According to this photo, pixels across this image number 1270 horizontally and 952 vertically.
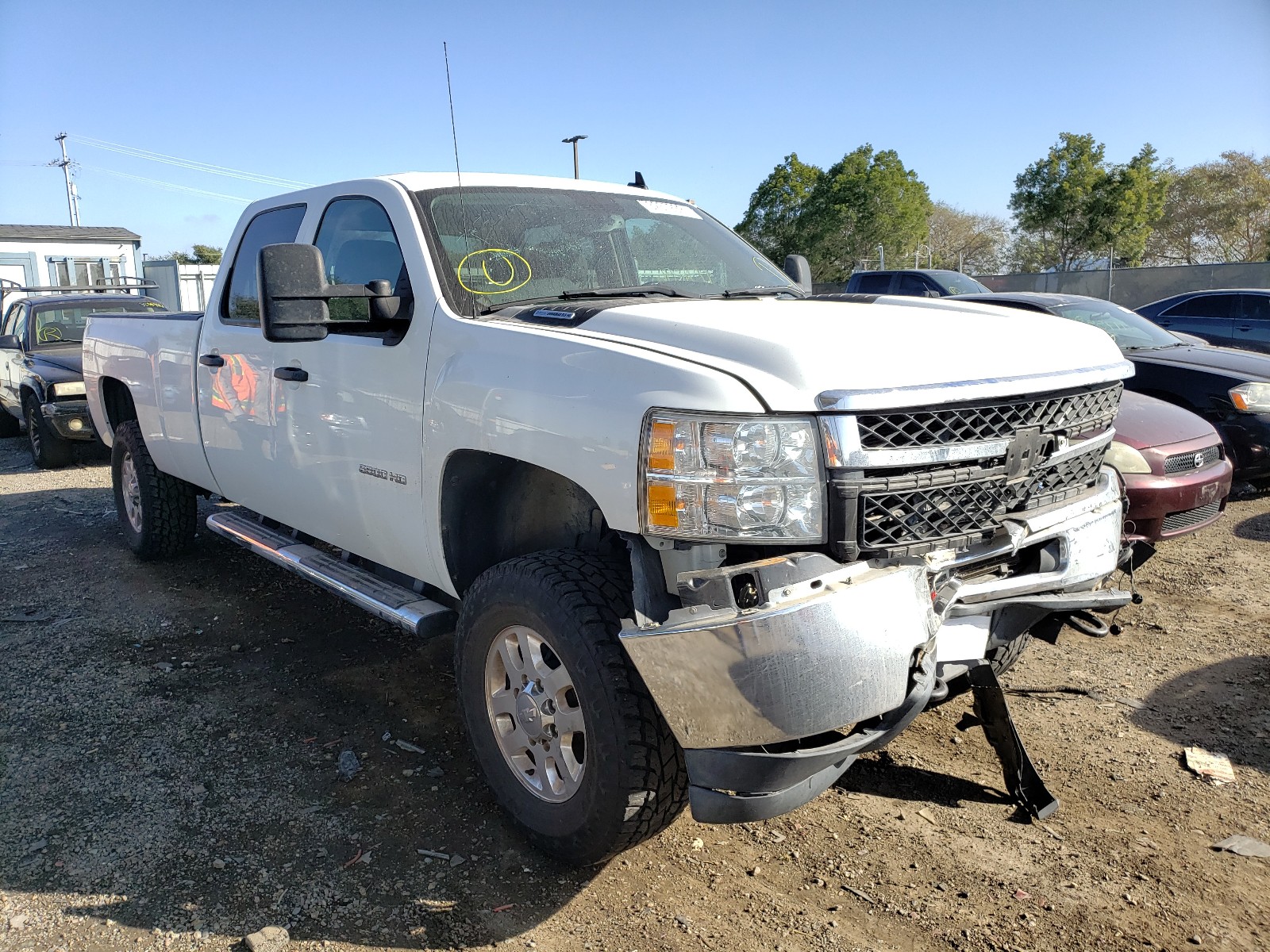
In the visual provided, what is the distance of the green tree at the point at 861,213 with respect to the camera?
34406 mm

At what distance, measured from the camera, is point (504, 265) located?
11.1ft

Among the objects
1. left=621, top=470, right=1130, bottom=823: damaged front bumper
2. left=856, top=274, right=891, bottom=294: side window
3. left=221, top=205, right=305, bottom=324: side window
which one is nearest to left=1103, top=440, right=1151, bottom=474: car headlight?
left=621, top=470, right=1130, bottom=823: damaged front bumper

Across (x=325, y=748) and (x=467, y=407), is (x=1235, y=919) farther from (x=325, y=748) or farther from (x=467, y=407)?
(x=325, y=748)

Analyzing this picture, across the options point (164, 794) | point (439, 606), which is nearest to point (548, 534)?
point (439, 606)

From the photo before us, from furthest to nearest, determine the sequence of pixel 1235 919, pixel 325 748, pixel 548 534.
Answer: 1. pixel 325 748
2. pixel 548 534
3. pixel 1235 919

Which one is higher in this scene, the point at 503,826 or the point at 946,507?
the point at 946,507

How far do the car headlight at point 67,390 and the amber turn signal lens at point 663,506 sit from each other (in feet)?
28.3

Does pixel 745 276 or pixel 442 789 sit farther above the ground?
pixel 745 276

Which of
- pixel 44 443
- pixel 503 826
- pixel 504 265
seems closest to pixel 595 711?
pixel 503 826

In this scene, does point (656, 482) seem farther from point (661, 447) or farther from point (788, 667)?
point (788, 667)

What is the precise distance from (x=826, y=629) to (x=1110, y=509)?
1.37 meters

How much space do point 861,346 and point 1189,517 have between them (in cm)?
402

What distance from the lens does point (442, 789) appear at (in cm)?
329

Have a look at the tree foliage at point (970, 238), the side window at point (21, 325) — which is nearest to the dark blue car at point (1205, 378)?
the side window at point (21, 325)
